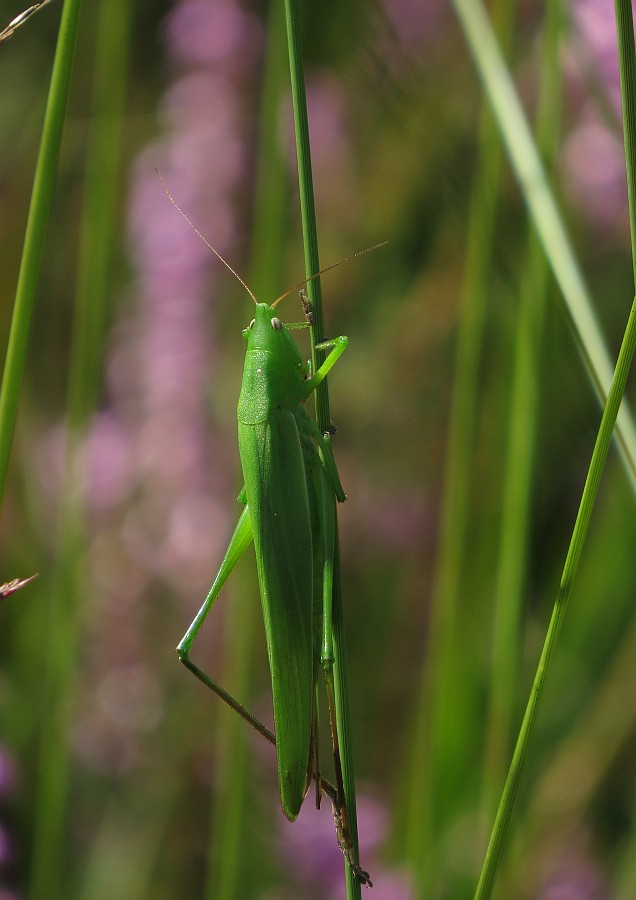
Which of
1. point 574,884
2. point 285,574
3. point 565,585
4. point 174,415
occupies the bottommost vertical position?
point 574,884

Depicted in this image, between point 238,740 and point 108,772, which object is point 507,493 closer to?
point 238,740

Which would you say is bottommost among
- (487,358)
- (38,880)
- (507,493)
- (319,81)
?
(38,880)

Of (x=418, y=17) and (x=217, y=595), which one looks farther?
(x=418, y=17)

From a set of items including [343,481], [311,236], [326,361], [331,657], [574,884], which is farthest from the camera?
[343,481]

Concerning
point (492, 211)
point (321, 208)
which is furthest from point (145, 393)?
point (492, 211)

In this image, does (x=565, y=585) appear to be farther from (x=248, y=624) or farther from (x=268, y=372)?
(x=248, y=624)

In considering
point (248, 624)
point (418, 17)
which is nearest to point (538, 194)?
point (248, 624)
